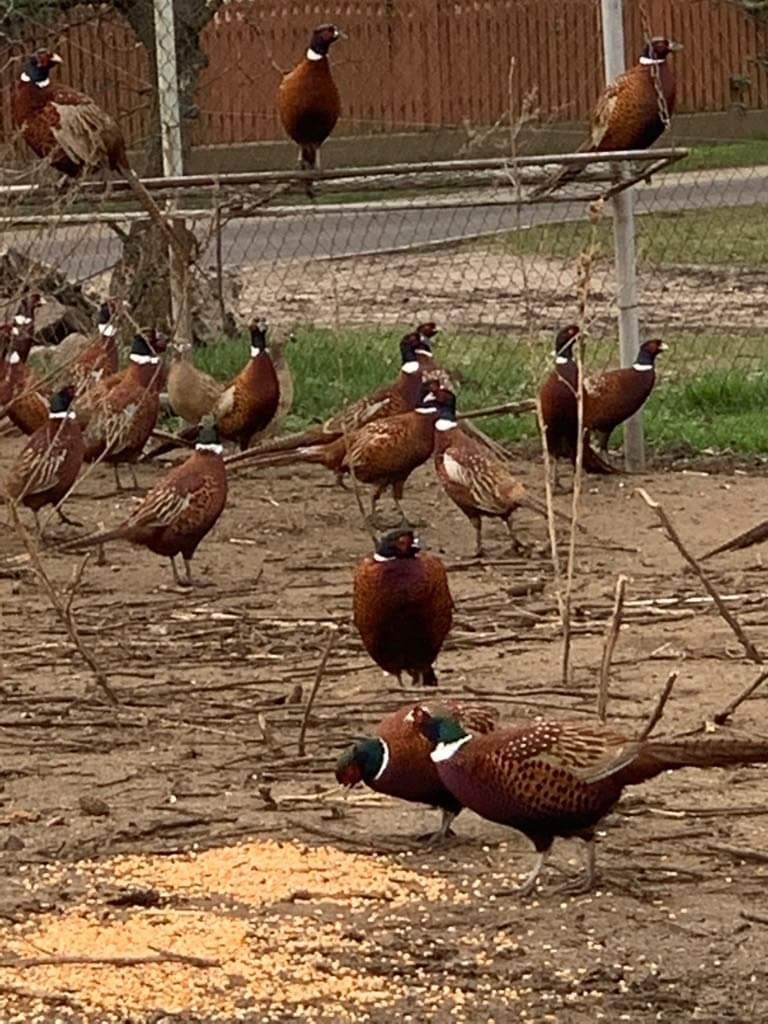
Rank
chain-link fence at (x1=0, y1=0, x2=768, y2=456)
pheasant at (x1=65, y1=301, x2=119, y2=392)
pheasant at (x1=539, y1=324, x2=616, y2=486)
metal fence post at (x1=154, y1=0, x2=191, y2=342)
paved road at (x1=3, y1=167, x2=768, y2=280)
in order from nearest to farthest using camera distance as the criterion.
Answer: pheasant at (x1=65, y1=301, x2=119, y2=392), pheasant at (x1=539, y1=324, x2=616, y2=486), chain-link fence at (x1=0, y1=0, x2=768, y2=456), metal fence post at (x1=154, y1=0, x2=191, y2=342), paved road at (x1=3, y1=167, x2=768, y2=280)

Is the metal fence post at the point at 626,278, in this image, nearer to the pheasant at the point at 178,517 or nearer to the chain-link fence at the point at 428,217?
the chain-link fence at the point at 428,217

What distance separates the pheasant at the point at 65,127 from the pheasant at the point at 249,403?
68cm

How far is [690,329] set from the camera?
1533 centimetres

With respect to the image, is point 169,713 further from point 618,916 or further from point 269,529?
point 269,529

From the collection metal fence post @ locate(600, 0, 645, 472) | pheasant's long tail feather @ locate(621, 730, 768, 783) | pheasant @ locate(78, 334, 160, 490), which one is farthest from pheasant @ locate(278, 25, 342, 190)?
pheasant's long tail feather @ locate(621, 730, 768, 783)

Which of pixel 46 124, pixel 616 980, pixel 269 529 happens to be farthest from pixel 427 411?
pixel 616 980

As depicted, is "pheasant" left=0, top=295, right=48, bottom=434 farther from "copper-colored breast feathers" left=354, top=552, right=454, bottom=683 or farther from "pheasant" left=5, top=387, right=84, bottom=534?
"copper-colored breast feathers" left=354, top=552, right=454, bottom=683

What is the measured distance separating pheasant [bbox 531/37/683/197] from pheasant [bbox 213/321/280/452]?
1545 millimetres

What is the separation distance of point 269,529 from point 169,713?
3331mm

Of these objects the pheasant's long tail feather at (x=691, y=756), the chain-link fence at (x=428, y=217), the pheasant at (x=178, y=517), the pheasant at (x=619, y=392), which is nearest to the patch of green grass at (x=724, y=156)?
the chain-link fence at (x=428, y=217)

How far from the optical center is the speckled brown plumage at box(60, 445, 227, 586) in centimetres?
891

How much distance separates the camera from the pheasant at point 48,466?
951 centimetres

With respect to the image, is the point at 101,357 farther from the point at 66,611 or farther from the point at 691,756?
the point at 691,756

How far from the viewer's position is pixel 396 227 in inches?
888
